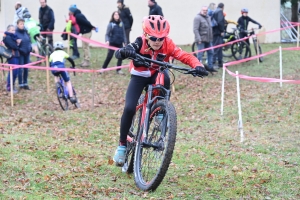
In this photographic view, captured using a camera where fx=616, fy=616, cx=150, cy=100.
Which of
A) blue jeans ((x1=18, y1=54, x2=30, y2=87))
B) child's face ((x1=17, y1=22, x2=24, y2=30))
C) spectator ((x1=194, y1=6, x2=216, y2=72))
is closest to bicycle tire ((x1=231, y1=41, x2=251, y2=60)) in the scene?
spectator ((x1=194, y1=6, x2=216, y2=72))

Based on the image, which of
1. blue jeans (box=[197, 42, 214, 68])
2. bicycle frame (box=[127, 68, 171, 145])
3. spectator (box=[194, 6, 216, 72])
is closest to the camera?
bicycle frame (box=[127, 68, 171, 145])

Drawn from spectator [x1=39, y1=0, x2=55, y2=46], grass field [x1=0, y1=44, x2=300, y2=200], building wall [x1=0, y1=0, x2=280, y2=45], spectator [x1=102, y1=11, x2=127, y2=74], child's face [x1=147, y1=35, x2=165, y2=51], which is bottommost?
grass field [x1=0, y1=44, x2=300, y2=200]

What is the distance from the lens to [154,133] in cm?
677

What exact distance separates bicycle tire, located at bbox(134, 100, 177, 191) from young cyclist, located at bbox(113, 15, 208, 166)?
31 centimetres

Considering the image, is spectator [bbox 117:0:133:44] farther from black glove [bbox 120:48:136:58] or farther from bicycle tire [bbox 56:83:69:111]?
black glove [bbox 120:48:136:58]

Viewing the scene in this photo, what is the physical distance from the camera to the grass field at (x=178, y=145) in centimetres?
689

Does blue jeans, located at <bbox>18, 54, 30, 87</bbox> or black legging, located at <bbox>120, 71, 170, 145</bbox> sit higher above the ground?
blue jeans, located at <bbox>18, 54, 30, 87</bbox>

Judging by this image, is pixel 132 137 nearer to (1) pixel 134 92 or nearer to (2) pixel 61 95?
(1) pixel 134 92

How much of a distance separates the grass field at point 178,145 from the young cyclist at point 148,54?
947mm

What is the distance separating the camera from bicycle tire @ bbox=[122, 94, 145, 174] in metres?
7.21

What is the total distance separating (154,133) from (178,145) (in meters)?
3.09

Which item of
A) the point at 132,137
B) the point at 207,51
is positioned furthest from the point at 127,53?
the point at 207,51

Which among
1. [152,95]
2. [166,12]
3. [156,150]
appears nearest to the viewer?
[156,150]

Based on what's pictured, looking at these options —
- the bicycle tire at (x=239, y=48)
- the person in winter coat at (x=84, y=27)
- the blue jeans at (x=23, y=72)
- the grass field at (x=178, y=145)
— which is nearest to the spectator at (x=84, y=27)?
the person in winter coat at (x=84, y=27)
